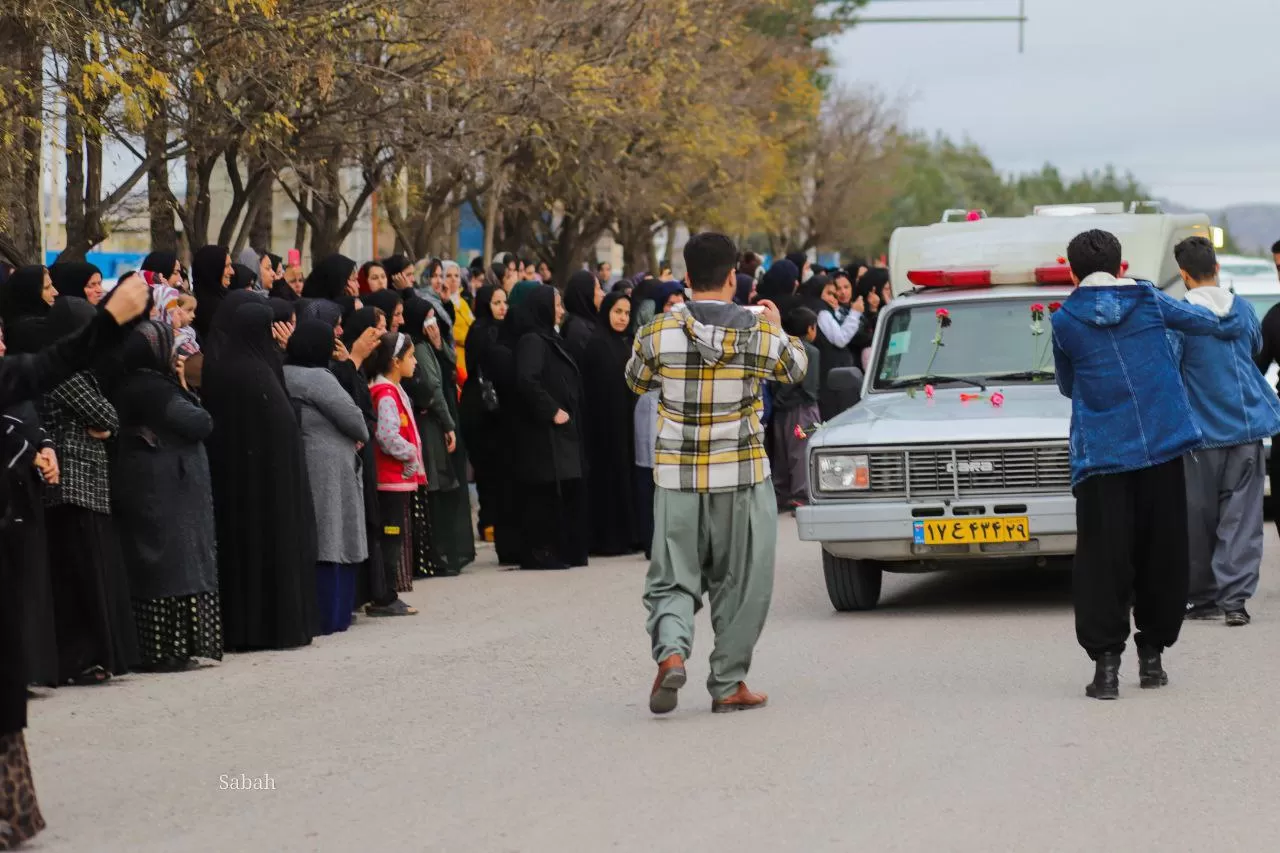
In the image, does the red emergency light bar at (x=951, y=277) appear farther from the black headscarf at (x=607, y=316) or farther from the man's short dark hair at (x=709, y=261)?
the man's short dark hair at (x=709, y=261)

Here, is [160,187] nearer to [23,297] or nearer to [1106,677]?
[23,297]

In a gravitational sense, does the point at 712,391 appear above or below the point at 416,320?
below

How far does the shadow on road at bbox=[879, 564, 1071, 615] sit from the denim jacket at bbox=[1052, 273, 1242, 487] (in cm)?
317

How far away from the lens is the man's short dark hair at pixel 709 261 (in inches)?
345

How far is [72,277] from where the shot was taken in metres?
11.3

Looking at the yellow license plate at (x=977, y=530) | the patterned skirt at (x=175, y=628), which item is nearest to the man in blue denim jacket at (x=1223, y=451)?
the yellow license plate at (x=977, y=530)

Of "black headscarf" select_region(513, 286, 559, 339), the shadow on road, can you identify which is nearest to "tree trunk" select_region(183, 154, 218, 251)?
"black headscarf" select_region(513, 286, 559, 339)

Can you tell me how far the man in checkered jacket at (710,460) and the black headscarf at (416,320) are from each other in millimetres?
5903

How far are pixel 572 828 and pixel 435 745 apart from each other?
1.70 meters

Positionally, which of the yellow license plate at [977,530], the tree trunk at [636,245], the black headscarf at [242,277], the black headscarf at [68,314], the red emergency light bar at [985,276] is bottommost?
the yellow license plate at [977,530]

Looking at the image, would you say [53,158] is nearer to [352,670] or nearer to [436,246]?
[436,246]

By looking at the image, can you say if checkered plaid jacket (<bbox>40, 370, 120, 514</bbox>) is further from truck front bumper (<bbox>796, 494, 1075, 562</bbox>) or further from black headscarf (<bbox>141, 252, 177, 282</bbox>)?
truck front bumper (<bbox>796, 494, 1075, 562</bbox>)

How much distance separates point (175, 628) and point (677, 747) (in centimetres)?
346

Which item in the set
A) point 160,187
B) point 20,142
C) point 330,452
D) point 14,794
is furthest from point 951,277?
point 160,187
